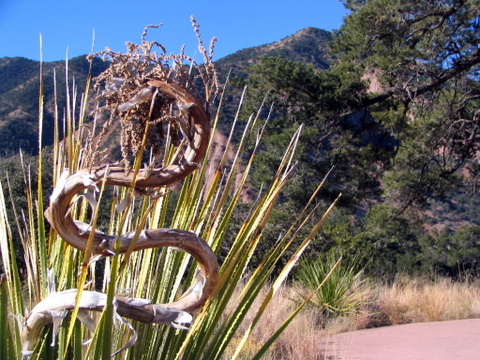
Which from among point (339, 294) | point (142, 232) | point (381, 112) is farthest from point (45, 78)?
point (142, 232)

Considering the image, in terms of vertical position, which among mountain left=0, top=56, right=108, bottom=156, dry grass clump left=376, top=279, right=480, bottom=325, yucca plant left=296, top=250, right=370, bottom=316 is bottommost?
dry grass clump left=376, top=279, right=480, bottom=325

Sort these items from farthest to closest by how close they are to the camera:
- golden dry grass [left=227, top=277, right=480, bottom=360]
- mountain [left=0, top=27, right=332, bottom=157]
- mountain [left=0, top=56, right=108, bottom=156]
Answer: mountain [left=0, top=56, right=108, bottom=156] < mountain [left=0, top=27, right=332, bottom=157] < golden dry grass [left=227, top=277, right=480, bottom=360]

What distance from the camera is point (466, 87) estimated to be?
1105 centimetres

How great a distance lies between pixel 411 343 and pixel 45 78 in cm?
2248

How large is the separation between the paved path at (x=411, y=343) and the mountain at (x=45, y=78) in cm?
369

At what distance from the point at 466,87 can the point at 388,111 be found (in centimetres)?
258

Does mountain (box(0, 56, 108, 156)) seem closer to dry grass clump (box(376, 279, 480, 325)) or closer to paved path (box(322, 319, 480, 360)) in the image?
dry grass clump (box(376, 279, 480, 325))

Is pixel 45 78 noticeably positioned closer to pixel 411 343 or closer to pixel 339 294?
pixel 339 294

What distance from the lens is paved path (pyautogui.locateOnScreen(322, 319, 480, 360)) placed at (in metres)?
4.91

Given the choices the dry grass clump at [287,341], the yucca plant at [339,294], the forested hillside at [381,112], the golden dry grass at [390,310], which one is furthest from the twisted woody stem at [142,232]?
the forested hillside at [381,112]

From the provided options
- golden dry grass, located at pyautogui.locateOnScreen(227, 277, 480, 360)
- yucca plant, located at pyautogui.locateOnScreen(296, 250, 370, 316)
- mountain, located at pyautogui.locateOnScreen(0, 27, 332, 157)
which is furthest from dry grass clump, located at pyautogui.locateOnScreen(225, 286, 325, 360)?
mountain, located at pyautogui.locateOnScreen(0, 27, 332, 157)

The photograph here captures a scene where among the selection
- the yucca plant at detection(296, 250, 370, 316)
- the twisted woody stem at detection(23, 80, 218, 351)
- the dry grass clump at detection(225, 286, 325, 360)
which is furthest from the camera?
the yucca plant at detection(296, 250, 370, 316)

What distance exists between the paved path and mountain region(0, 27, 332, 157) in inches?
145

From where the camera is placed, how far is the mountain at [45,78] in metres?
20.0
